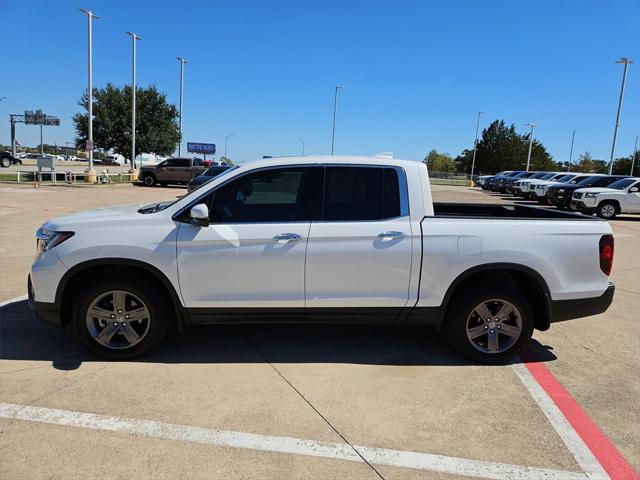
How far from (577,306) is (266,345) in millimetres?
2780

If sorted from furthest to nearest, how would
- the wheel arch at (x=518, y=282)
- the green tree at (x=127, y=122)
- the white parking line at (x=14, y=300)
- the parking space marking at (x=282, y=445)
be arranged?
the green tree at (x=127, y=122), the white parking line at (x=14, y=300), the wheel arch at (x=518, y=282), the parking space marking at (x=282, y=445)

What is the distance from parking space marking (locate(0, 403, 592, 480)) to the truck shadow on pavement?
2.63ft

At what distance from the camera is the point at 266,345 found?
15.0ft

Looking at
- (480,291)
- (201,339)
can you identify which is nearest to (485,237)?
(480,291)

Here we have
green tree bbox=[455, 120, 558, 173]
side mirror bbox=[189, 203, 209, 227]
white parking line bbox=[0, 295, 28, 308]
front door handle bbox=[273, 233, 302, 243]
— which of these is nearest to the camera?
side mirror bbox=[189, 203, 209, 227]

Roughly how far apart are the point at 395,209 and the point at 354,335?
1491 mm

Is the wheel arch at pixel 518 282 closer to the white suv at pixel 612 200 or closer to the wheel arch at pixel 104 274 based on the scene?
the wheel arch at pixel 104 274

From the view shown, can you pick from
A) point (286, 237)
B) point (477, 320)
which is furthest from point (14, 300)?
point (477, 320)

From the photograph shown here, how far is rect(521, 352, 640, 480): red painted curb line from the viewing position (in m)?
2.90

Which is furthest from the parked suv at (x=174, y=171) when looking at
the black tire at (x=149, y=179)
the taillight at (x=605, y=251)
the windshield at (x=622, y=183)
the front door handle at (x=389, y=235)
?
the taillight at (x=605, y=251)

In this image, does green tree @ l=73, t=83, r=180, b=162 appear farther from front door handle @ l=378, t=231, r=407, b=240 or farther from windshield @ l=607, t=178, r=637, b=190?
front door handle @ l=378, t=231, r=407, b=240

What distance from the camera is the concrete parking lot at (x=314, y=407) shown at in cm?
286

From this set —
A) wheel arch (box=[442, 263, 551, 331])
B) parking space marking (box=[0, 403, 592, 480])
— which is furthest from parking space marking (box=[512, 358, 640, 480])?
wheel arch (box=[442, 263, 551, 331])

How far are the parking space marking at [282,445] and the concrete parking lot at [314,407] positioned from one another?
0.04 ft
